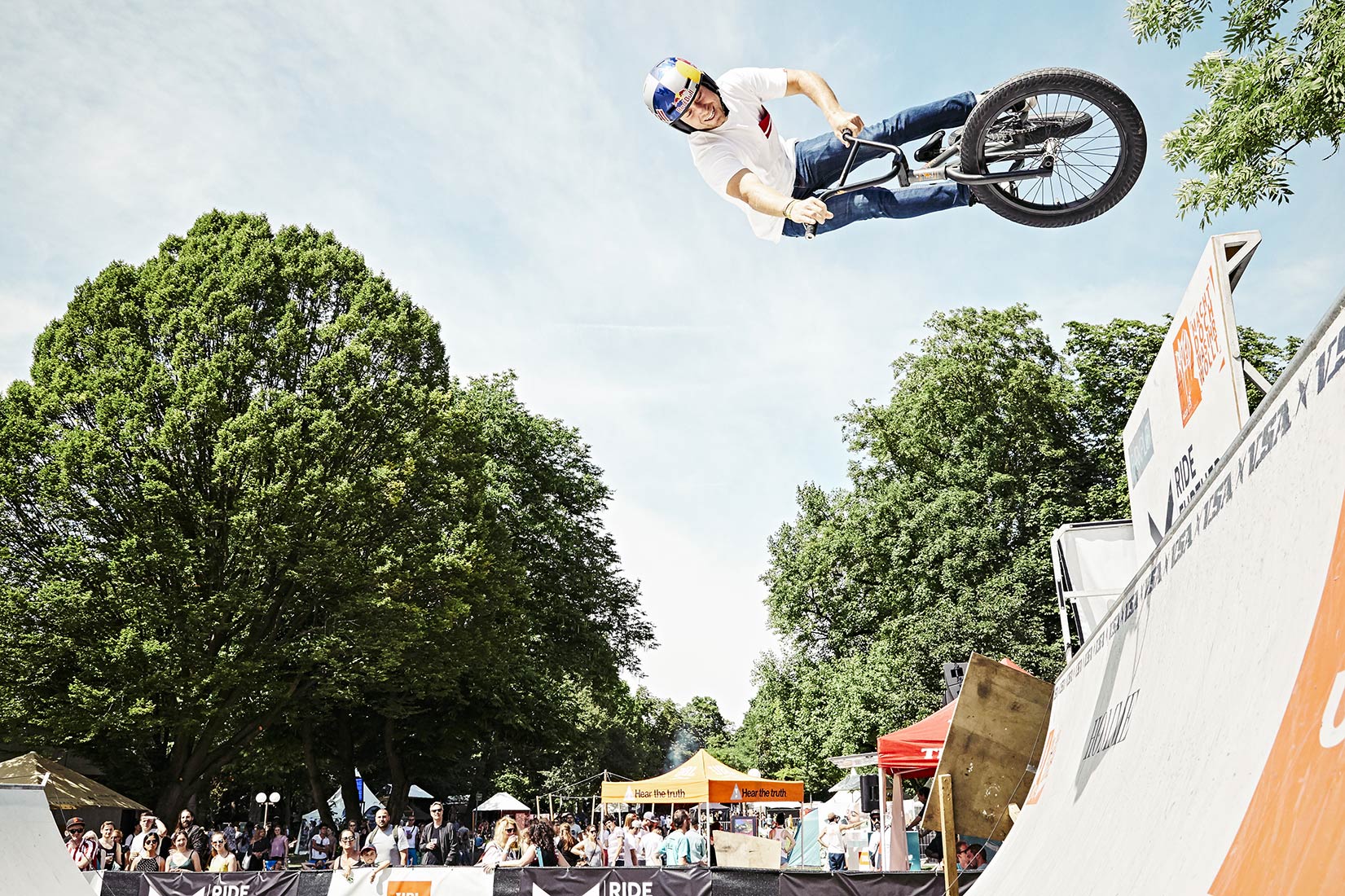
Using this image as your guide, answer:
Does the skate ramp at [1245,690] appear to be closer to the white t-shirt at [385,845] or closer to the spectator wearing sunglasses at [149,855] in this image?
the white t-shirt at [385,845]

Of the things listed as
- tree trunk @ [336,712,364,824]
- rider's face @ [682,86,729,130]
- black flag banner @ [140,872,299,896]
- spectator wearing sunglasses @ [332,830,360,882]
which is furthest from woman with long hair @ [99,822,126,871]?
tree trunk @ [336,712,364,824]

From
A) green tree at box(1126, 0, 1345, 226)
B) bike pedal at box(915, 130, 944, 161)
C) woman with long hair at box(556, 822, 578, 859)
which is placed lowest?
woman with long hair at box(556, 822, 578, 859)

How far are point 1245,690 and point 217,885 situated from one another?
12.6 meters

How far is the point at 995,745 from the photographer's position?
760cm

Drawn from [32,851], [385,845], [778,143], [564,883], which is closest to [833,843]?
[564,883]

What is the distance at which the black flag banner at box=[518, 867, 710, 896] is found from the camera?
11203 mm

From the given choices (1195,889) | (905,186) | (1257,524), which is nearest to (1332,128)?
(905,186)

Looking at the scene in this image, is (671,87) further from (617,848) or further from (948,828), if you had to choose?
(617,848)

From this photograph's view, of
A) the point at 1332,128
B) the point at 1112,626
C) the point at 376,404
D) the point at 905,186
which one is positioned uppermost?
the point at 376,404

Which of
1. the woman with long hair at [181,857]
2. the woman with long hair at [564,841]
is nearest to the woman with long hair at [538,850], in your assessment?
the woman with long hair at [564,841]

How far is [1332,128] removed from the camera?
284 inches

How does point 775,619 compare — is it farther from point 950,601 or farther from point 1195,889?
point 1195,889

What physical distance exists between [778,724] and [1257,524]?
32552 millimetres

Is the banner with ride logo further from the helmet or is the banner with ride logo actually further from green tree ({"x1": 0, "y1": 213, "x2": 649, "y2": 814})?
green tree ({"x1": 0, "y1": 213, "x2": 649, "y2": 814})
